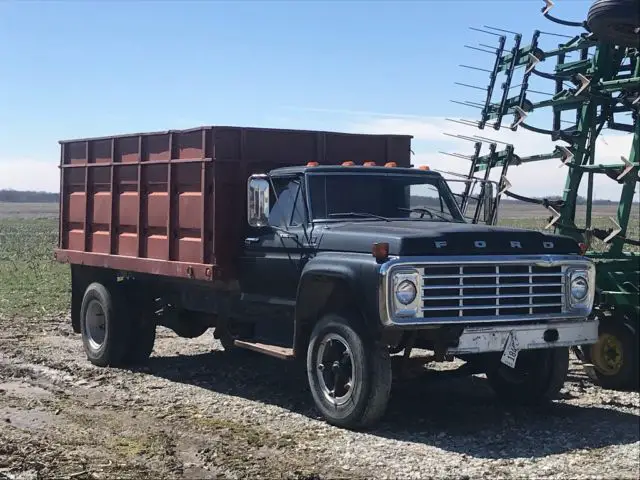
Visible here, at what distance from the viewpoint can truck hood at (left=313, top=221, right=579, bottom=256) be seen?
7.22 metres

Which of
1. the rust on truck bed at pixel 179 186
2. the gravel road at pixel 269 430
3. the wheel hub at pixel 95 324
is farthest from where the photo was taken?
the wheel hub at pixel 95 324

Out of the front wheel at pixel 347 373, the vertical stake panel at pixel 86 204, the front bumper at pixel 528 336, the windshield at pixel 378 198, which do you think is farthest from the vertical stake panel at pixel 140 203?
the front bumper at pixel 528 336

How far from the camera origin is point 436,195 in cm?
923

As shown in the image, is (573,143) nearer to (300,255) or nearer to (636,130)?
(636,130)

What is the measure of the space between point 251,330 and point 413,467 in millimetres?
3189

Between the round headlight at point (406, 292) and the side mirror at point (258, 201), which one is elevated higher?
the side mirror at point (258, 201)

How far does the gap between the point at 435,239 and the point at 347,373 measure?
4.71 ft

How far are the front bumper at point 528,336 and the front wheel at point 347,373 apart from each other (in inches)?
24.9

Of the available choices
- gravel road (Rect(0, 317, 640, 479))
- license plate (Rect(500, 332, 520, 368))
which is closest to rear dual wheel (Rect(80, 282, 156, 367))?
gravel road (Rect(0, 317, 640, 479))

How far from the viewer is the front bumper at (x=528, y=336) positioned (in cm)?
728

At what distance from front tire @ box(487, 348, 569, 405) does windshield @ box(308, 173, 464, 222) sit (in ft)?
5.16

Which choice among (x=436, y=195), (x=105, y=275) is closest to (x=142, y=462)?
(x=436, y=195)

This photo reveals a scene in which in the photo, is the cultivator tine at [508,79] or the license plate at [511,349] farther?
the cultivator tine at [508,79]

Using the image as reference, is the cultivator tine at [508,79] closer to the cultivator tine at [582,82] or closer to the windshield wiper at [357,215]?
the cultivator tine at [582,82]
